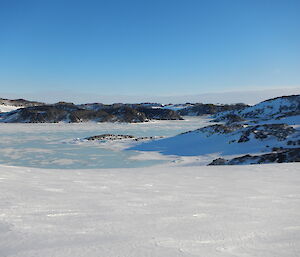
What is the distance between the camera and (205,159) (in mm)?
22984

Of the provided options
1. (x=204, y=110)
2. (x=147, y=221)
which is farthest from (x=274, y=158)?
(x=204, y=110)

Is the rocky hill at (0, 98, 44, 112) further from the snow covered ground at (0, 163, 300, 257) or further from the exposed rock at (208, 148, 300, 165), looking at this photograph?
the snow covered ground at (0, 163, 300, 257)

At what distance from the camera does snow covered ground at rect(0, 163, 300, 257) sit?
271 centimetres

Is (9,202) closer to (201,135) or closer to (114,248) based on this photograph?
(114,248)

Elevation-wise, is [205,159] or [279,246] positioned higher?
[279,246]

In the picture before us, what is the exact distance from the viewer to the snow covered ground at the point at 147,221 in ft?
8.89

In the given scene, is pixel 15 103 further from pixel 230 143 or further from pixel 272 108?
pixel 230 143

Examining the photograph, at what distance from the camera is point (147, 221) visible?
12.0 feet

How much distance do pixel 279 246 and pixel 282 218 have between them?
1.18 m

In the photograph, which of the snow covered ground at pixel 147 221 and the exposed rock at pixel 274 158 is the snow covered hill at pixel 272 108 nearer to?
the exposed rock at pixel 274 158

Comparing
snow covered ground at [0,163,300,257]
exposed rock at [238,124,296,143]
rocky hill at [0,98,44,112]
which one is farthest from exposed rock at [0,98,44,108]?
snow covered ground at [0,163,300,257]

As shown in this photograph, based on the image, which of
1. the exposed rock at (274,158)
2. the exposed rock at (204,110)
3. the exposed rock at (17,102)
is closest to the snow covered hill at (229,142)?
the exposed rock at (274,158)

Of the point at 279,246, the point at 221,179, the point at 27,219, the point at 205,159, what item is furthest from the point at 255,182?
the point at 205,159

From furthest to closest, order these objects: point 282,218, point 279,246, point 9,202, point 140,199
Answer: point 140,199 → point 9,202 → point 282,218 → point 279,246
